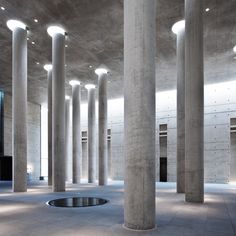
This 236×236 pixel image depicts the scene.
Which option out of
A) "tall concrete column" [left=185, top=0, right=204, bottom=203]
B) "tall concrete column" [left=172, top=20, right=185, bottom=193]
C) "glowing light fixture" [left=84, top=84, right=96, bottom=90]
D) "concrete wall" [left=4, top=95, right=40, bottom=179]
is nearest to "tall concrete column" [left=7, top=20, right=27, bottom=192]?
"tall concrete column" [left=172, top=20, right=185, bottom=193]

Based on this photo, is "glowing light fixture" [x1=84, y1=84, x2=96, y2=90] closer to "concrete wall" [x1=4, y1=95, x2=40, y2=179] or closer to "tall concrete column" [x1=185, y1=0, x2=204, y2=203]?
"concrete wall" [x1=4, y1=95, x2=40, y2=179]

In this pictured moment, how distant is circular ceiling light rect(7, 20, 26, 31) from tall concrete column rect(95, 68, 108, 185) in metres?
9.71

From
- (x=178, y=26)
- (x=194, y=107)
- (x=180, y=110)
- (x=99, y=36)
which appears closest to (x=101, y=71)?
(x=99, y=36)

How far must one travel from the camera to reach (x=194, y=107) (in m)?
13.1

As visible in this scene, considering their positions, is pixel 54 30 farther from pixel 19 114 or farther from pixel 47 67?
pixel 47 67

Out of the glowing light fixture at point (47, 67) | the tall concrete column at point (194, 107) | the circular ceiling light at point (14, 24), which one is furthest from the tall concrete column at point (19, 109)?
the tall concrete column at point (194, 107)

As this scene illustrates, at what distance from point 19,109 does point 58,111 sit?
267cm

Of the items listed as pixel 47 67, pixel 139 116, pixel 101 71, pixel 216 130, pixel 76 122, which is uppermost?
pixel 47 67

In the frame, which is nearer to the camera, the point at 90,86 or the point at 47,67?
the point at 47,67

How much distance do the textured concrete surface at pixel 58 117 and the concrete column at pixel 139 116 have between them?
11.2 meters

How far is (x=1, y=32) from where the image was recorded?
786 inches

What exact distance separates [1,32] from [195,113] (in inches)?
592

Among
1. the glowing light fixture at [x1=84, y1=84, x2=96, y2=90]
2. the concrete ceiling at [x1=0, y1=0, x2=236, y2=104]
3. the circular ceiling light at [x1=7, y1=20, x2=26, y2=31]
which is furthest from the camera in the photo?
the glowing light fixture at [x1=84, y1=84, x2=96, y2=90]

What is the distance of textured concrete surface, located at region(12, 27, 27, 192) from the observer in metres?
18.7
